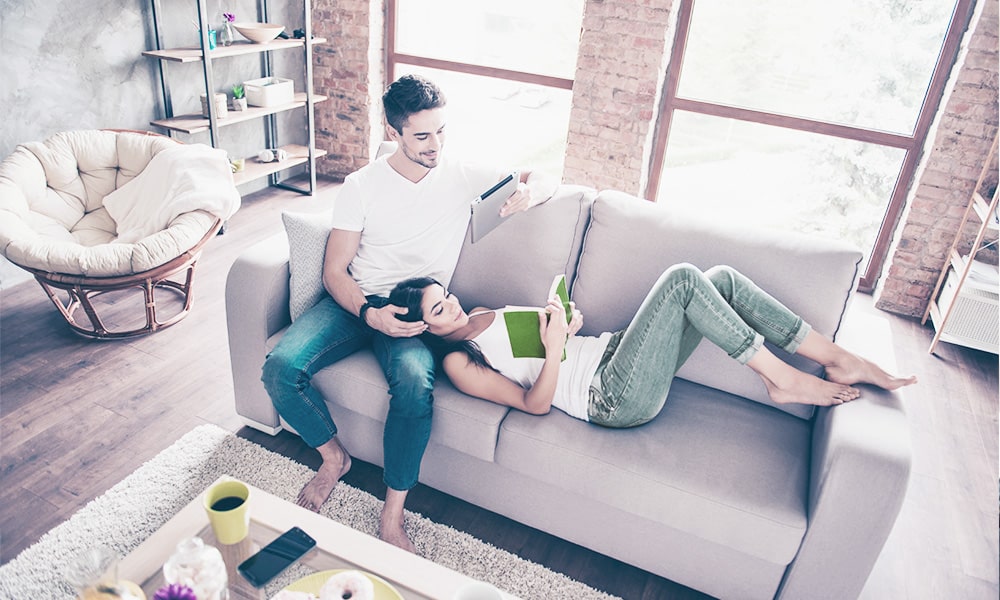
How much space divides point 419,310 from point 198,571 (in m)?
0.92

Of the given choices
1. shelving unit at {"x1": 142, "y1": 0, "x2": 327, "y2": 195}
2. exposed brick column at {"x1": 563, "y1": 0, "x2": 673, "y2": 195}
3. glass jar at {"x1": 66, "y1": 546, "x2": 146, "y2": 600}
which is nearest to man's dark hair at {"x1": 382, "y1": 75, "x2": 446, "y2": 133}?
glass jar at {"x1": 66, "y1": 546, "x2": 146, "y2": 600}

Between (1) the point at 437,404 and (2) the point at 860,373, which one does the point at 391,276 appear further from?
(2) the point at 860,373

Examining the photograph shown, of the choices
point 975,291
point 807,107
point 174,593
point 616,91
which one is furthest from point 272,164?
point 975,291

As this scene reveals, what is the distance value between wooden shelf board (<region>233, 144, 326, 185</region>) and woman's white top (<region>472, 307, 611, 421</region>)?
2540 mm

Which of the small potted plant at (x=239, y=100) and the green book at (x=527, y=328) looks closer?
the green book at (x=527, y=328)

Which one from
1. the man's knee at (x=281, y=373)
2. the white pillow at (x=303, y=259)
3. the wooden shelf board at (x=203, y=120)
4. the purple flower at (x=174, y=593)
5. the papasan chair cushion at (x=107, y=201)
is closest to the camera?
the purple flower at (x=174, y=593)

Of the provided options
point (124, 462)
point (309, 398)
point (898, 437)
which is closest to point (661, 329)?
point (898, 437)

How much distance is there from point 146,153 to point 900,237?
152 inches

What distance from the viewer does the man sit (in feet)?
5.95

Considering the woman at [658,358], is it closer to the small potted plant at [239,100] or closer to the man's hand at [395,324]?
the man's hand at [395,324]

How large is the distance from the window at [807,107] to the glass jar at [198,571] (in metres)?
3.01

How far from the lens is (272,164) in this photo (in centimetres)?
425

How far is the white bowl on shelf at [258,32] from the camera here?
3.75 meters

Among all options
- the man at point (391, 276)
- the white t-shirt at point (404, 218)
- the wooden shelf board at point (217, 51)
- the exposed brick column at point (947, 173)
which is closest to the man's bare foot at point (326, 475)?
the man at point (391, 276)
